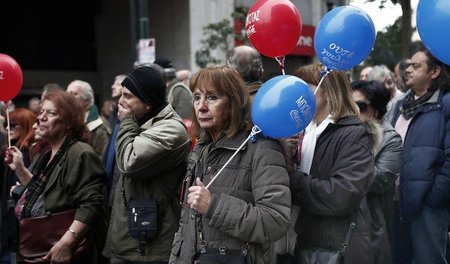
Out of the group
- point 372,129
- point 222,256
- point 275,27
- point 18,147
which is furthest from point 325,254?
point 18,147

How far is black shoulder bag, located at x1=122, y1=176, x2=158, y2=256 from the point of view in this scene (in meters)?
3.89

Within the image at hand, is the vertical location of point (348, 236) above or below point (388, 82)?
below

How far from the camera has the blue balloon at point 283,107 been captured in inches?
124

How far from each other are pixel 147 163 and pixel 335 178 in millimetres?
1104

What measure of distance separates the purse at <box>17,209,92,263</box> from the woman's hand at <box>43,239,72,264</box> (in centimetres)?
6

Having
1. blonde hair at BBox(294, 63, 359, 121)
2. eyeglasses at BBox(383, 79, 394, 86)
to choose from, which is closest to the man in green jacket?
→ blonde hair at BBox(294, 63, 359, 121)

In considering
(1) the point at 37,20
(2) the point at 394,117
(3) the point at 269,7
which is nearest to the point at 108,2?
(1) the point at 37,20

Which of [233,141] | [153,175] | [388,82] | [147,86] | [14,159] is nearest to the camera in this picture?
[233,141]

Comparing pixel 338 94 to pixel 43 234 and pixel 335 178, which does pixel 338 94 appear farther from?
pixel 43 234

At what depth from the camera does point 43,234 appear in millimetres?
4402

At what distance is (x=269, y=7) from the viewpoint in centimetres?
382

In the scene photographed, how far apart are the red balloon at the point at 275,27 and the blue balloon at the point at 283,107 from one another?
23.4 inches

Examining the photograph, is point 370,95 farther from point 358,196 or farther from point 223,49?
point 223,49

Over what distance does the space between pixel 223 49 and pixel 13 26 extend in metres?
5.23
